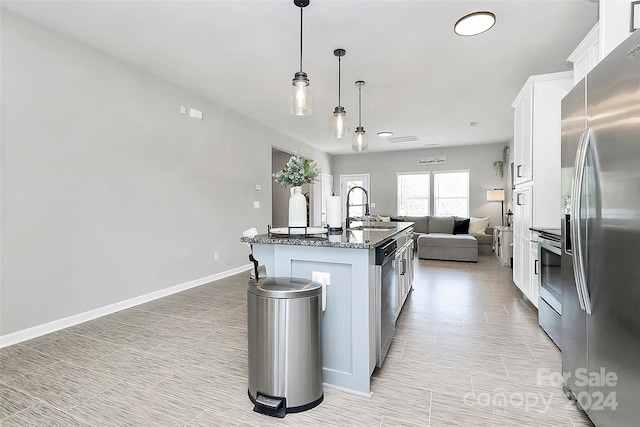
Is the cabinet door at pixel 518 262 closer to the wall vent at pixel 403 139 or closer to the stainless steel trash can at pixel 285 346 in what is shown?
the stainless steel trash can at pixel 285 346

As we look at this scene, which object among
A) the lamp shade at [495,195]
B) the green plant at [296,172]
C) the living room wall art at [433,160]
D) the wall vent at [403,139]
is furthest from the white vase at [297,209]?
the living room wall art at [433,160]

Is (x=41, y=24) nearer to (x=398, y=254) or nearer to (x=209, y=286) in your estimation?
(x=209, y=286)

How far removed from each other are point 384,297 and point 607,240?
1177 millimetres

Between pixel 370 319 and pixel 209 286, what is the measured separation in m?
3.08

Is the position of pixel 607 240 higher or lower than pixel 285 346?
higher

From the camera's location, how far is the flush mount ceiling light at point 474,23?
2.42m

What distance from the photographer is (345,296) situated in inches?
71.2

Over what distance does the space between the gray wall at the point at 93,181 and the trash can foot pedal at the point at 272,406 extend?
91.5 inches

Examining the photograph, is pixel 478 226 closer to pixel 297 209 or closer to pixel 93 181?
pixel 297 209

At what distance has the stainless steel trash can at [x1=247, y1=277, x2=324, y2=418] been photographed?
157 cm

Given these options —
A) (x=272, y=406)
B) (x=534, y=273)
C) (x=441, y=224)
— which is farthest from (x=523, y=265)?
(x=441, y=224)

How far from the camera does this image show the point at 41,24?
265 cm

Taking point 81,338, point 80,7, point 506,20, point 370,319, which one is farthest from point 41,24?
point 506,20

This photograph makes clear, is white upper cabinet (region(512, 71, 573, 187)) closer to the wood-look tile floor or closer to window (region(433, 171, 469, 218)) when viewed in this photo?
the wood-look tile floor
